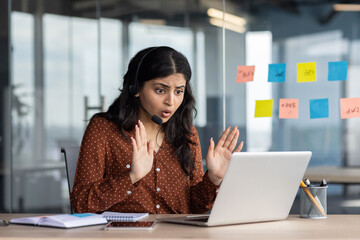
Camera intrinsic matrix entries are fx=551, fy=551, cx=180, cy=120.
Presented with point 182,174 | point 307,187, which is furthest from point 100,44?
point 307,187

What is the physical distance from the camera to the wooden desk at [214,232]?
54.9 inches

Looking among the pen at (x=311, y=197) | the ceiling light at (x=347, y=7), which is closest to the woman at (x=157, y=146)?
the pen at (x=311, y=197)

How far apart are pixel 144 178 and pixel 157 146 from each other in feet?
0.50

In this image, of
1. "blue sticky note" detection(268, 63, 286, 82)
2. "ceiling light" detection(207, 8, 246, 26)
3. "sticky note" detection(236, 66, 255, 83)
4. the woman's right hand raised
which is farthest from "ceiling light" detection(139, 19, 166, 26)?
the woman's right hand raised

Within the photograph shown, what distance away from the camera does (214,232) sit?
1448 millimetres

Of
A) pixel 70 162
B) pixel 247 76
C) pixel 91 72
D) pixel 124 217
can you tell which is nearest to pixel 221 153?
pixel 124 217

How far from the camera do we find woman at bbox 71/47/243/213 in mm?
1962

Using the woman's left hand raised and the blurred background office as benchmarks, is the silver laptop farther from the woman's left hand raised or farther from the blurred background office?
the blurred background office

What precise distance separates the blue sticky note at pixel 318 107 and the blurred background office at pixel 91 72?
6.18 feet

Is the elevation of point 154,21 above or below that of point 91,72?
above

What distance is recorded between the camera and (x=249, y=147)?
4516 millimetres

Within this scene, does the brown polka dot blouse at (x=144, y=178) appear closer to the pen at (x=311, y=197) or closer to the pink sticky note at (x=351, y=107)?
the pen at (x=311, y=197)

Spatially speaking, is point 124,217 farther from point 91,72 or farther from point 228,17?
point 228,17

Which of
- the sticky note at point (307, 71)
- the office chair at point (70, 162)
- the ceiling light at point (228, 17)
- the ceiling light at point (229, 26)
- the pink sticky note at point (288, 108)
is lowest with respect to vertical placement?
the office chair at point (70, 162)
